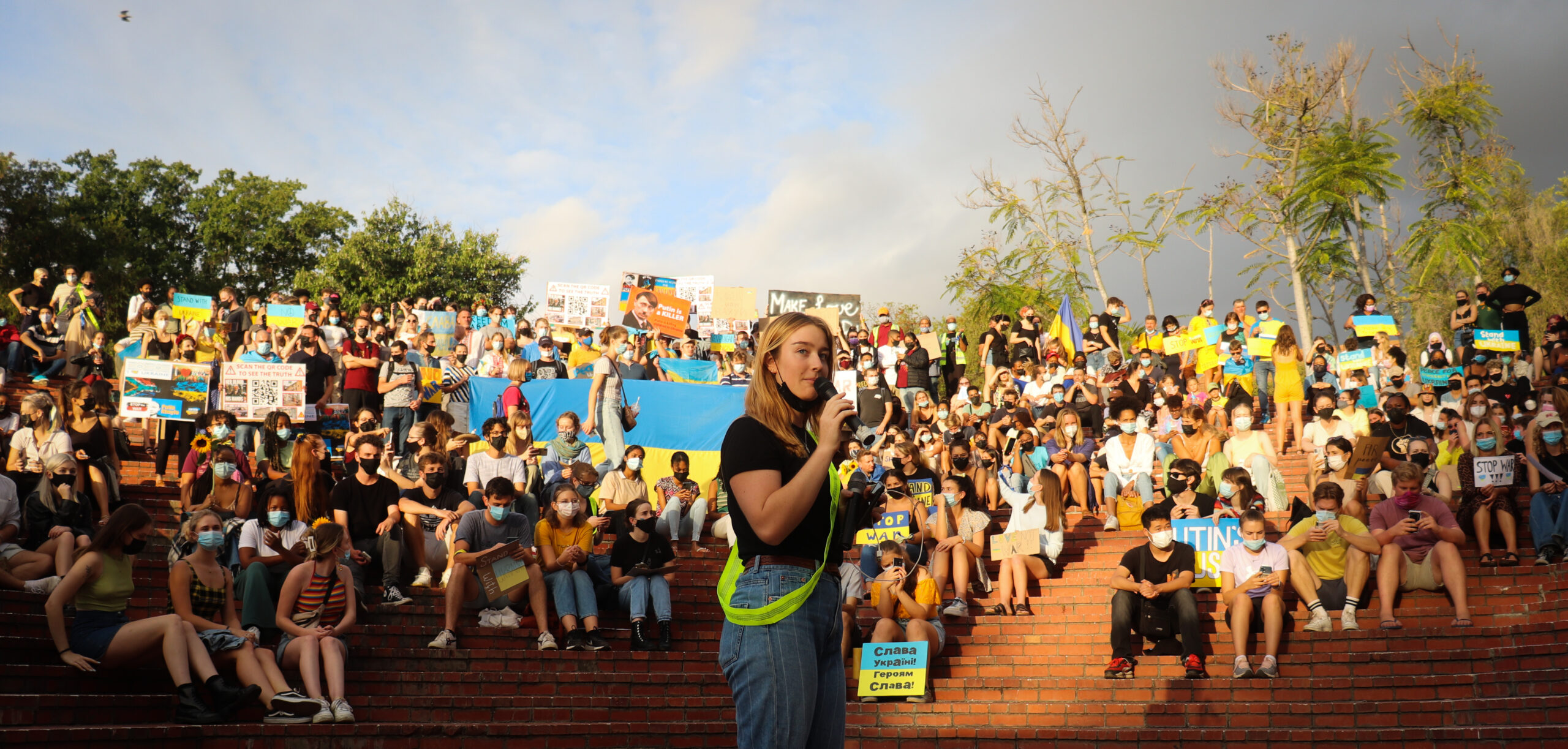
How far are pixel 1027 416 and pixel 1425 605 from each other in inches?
219

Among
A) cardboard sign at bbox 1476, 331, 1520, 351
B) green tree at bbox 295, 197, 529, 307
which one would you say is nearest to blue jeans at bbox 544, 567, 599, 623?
cardboard sign at bbox 1476, 331, 1520, 351

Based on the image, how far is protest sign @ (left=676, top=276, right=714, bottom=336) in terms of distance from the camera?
75.2 ft

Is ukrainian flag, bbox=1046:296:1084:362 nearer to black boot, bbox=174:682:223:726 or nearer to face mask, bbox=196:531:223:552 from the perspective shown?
face mask, bbox=196:531:223:552

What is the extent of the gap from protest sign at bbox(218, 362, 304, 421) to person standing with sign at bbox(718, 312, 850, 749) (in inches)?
476

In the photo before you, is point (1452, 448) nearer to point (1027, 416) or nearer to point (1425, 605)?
point (1425, 605)

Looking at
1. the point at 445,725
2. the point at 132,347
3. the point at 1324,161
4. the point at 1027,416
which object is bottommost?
the point at 445,725

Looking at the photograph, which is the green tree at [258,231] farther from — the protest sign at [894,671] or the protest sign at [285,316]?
the protest sign at [894,671]

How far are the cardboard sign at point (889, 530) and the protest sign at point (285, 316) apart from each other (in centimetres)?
1044

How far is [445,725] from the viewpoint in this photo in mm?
7793

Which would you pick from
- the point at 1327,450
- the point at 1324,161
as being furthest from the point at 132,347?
the point at 1324,161

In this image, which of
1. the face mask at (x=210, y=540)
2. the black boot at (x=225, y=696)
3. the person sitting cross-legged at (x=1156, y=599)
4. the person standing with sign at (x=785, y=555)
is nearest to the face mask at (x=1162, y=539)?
the person sitting cross-legged at (x=1156, y=599)

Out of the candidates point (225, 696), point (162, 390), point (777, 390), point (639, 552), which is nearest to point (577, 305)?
point (162, 390)

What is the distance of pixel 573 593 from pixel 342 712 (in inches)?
100

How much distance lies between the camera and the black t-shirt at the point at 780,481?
2.60 m
